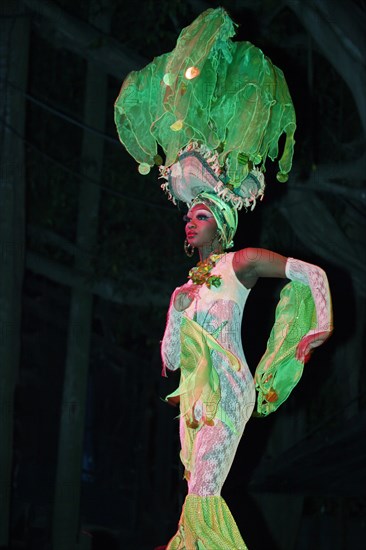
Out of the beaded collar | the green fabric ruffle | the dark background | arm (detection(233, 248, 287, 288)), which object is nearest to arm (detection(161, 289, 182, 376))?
the beaded collar

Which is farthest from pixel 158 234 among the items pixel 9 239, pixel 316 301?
pixel 316 301

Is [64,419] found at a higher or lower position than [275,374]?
higher

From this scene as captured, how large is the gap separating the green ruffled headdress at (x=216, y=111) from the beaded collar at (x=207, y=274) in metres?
0.34

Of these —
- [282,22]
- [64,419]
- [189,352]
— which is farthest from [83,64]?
[189,352]

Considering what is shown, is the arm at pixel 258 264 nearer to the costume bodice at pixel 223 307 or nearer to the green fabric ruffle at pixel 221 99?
the costume bodice at pixel 223 307

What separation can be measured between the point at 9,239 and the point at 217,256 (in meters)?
5.71

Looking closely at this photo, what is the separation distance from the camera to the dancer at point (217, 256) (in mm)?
6207

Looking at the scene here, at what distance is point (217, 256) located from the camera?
6500 mm

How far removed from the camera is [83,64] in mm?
14953

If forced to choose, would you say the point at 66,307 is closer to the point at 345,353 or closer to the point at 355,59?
the point at 345,353

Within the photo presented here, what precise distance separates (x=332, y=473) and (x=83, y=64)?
22.1 feet

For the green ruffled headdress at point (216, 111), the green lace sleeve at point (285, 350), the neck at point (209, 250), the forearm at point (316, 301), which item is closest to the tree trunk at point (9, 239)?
the green ruffled headdress at point (216, 111)

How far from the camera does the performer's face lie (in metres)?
6.51

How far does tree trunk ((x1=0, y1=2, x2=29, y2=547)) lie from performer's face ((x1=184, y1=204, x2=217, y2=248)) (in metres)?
5.50
